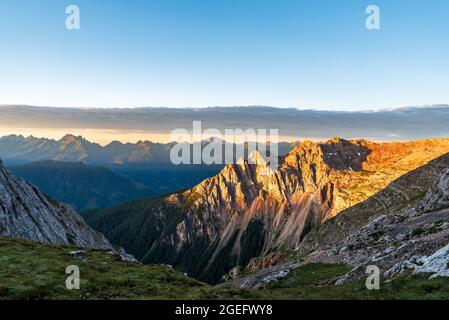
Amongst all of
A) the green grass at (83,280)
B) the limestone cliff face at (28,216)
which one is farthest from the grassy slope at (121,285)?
the limestone cliff face at (28,216)

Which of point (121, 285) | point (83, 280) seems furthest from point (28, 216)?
point (121, 285)

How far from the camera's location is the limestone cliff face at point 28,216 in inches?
2793

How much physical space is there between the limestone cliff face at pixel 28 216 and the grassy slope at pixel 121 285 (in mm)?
32909

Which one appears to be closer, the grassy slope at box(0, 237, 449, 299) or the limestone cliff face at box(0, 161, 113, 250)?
the grassy slope at box(0, 237, 449, 299)

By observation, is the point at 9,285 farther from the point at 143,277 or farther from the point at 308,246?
the point at 308,246

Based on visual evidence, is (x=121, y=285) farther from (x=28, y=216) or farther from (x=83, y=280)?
(x=28, y=216)

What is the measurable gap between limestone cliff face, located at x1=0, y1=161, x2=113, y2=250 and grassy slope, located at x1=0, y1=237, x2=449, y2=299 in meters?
32.9

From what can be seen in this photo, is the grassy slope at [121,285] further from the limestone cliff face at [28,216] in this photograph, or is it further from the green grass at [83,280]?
the limestone cliff face at [28,216]

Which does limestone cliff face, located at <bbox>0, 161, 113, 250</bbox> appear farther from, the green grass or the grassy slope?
the grassy slope

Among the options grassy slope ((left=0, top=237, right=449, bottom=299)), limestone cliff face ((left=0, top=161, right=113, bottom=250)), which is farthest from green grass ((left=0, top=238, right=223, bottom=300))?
limestone cliff face ((left=0, top=161, right=113, bottom=250))

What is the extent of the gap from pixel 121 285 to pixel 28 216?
60702 millimetres

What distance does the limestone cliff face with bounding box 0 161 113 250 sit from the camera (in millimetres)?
70938
